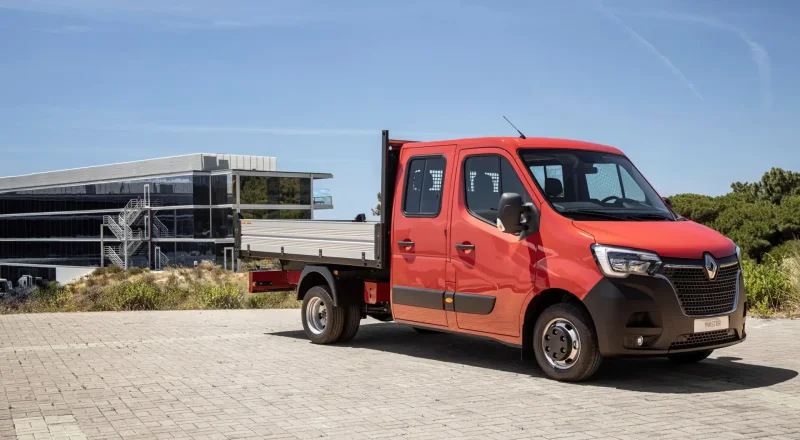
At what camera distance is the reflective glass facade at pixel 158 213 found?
78875 millimetres

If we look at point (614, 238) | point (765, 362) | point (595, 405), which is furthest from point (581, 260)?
point (765, 362)

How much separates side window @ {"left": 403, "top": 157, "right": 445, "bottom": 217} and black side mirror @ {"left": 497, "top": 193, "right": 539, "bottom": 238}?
1186 millimetres

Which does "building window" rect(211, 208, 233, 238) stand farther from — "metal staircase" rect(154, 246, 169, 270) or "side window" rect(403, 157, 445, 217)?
"side window" rect(403, 157, 445, 217)

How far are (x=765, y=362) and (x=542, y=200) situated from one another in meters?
3.45

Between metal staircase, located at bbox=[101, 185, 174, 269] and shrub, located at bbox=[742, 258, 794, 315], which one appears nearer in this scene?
shrub, located at bbox=[742, 258, 794, 315]

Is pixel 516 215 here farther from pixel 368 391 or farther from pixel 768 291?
pixel 768 291

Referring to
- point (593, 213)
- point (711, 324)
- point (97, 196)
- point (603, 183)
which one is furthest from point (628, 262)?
point (97, 196)

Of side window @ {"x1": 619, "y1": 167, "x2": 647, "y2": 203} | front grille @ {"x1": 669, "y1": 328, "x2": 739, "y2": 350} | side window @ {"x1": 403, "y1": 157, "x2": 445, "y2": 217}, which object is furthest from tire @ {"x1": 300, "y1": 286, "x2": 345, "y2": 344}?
front grille @ {"x1": 669, "y1": 328, "x2": 739, "y2": 350}

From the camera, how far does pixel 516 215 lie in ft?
29.8

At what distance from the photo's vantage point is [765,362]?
409 inches

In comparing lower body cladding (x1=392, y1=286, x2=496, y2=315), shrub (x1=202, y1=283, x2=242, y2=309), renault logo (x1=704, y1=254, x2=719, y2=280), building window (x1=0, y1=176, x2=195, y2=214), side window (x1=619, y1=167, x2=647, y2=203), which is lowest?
shrub (x1=202, y1=283, x2=242, y2=309)

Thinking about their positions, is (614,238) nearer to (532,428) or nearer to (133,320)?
(532,428)

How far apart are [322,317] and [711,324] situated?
5.14 m

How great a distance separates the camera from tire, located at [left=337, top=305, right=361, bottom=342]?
461 inches
